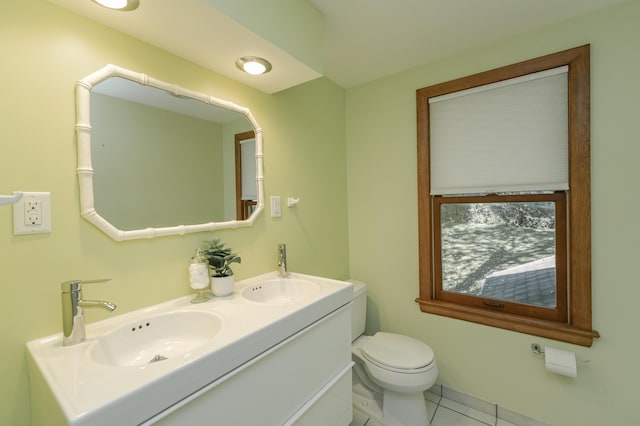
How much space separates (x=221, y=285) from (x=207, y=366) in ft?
1.81

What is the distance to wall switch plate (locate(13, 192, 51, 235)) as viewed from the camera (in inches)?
34.0

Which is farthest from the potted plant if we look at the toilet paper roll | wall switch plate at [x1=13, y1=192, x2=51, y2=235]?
the toilet paper roll

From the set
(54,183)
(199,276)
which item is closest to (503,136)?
(199,276)

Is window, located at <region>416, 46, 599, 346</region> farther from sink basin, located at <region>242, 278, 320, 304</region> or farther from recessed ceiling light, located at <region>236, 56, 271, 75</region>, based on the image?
recessed ceiling light, located at <region>236, 56, 271, 75</region>

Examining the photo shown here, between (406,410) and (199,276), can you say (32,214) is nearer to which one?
(199,276)

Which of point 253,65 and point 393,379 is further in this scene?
point 393,379

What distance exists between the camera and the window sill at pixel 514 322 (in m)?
1.47

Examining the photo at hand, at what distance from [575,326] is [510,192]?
80 centimetres

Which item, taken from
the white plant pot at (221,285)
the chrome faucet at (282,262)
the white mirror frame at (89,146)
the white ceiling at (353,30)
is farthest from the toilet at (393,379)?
the white ceiling at (353,30)

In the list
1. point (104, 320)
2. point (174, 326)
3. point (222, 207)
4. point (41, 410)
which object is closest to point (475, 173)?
point (222, 207)

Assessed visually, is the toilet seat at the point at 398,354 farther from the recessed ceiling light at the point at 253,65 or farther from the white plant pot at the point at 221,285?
the recessed ceiling light at the point at 253,65

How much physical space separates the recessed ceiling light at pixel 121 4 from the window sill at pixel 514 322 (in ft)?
7.17

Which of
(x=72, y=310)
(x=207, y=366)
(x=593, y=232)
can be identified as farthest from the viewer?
(x=593, y=232)

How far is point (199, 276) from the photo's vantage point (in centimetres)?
123
